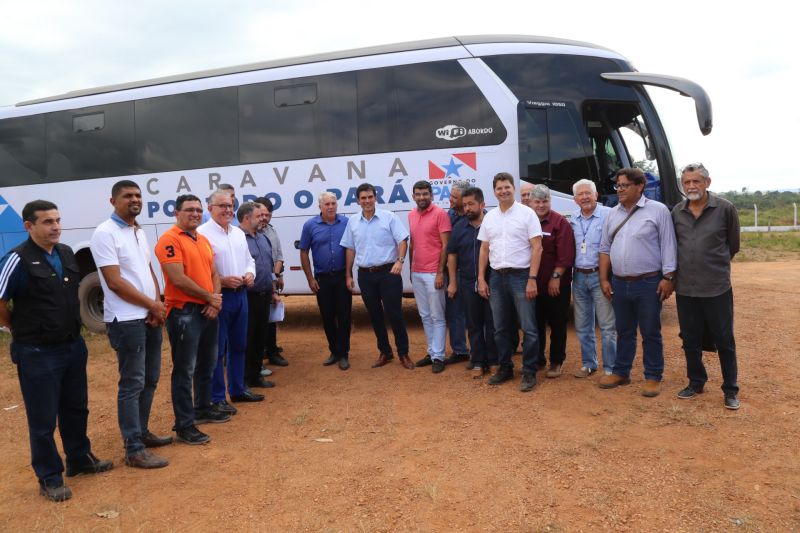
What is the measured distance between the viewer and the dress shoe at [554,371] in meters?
5.23

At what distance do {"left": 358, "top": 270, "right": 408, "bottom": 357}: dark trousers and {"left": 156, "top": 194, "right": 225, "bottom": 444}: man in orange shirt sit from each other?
1824mm

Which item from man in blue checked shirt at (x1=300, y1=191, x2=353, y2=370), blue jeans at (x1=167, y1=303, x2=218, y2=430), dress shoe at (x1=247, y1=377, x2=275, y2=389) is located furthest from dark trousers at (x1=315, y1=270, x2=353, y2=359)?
blue jeans at (x1=167, y1=303, x2=218, y2=430)

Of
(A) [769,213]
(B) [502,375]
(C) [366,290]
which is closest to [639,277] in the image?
(B) [502,375]

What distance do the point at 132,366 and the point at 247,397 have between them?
1502 millimetres

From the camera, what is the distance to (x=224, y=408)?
4648 mm

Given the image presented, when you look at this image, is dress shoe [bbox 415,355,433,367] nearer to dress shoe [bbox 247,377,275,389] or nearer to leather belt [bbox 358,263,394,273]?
leather belt [bbox 358,263,394,273]

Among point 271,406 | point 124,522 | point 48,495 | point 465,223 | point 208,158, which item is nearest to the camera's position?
point 124,522

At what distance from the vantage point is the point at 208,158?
773cm

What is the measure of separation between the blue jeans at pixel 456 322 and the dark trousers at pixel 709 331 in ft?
6.53

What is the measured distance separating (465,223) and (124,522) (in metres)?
3.47

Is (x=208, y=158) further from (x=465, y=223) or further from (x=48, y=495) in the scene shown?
(x=48, y=495)

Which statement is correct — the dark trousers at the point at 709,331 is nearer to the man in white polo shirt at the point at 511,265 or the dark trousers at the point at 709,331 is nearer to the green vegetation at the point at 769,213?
the man in white polo shirt at the point at 511,265

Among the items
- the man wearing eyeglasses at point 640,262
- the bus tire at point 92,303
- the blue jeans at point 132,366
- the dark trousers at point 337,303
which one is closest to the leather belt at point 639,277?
the man wearing eyeglasses at point 640,262

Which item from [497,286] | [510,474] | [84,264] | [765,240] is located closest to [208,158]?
[84,264]
